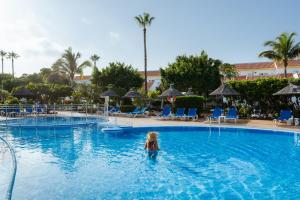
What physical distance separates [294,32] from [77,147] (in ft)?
84.8

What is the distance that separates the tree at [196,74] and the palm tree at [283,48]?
5.07 m

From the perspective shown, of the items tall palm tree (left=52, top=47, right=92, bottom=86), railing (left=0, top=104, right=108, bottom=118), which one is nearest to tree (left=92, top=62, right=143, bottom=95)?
tall palm tree (left=52, top=47, right=92, bottom=86)

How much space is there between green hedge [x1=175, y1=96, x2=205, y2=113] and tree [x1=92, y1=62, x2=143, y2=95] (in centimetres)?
1638

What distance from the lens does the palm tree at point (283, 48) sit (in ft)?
100.0

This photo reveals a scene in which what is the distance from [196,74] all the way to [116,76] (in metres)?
10.8

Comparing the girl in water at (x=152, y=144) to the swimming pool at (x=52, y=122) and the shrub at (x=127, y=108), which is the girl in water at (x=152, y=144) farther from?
the shrub at (x=127, y=108)

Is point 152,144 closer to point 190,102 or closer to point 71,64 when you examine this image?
point 190,102

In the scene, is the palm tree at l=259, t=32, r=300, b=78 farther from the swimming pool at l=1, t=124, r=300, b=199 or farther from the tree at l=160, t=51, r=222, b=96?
the swimming pool at l=1, t=124, r=300, b=199

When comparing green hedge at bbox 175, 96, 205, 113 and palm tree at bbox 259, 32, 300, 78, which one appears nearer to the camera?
green hedge at bbox 175, 96, 205, 113

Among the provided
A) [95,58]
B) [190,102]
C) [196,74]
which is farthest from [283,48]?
[95,58]

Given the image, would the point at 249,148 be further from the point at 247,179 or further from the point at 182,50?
the point at 182,50

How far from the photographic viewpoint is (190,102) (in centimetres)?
2258

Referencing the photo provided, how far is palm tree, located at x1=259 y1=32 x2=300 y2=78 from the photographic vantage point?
30469 mm

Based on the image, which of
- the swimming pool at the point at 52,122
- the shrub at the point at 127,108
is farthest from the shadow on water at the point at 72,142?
the shrub at the point at 127,108
